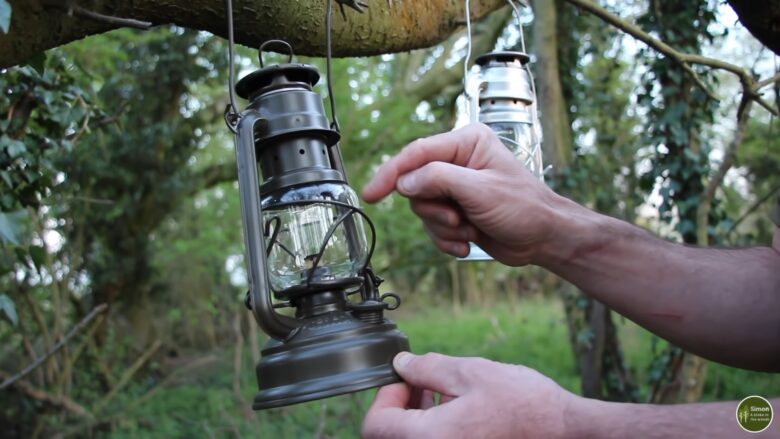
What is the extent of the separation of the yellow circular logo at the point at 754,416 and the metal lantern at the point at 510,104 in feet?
2.47

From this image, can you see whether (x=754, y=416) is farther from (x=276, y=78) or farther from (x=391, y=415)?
(x=276, y=78)

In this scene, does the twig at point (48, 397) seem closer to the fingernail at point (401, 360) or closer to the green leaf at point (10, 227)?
the green leaf at point (10, 227)

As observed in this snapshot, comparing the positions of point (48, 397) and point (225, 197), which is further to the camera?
point (225, 197)

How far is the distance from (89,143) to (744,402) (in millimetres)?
Result: 6648

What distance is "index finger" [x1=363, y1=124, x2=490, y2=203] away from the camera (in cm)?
135

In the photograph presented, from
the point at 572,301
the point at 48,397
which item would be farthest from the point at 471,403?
the point at 48,397

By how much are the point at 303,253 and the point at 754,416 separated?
2.73 ft

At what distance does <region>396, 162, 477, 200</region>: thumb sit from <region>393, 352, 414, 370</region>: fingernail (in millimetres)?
286

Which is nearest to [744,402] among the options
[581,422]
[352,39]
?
[581,422]

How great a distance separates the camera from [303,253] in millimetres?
Result: 1394

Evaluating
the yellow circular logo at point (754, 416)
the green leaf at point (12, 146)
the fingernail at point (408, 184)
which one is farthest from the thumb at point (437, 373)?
the green leaf at point (12, 146)

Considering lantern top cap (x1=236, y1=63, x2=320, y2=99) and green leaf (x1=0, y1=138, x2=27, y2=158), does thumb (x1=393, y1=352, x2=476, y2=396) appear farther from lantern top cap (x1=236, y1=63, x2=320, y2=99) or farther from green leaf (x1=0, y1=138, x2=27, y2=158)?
green leaf (x1=0, y1=138, x2=27, y2=158)

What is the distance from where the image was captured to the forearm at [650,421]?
125cm

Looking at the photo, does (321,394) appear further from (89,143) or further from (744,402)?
(89,143)
